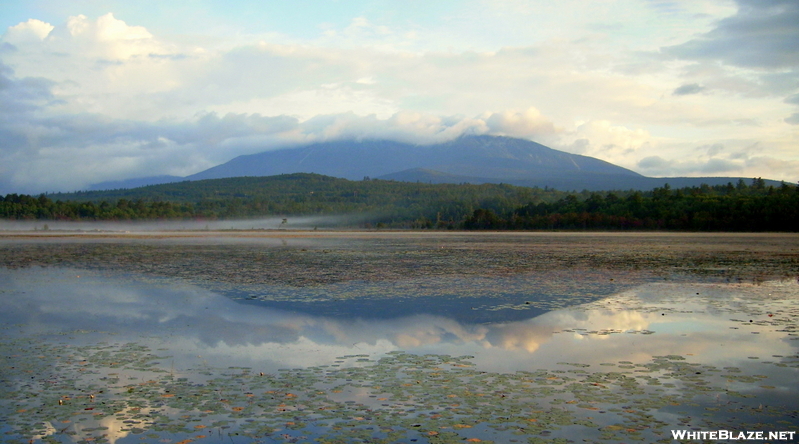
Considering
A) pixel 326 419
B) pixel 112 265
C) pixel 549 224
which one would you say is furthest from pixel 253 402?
pixel 549 224

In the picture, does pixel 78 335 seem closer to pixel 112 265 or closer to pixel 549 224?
pixel 112 265

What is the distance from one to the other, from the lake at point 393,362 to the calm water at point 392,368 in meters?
0.05

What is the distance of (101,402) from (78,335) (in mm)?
5892

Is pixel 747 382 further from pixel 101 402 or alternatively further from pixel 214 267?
pixel 214 267

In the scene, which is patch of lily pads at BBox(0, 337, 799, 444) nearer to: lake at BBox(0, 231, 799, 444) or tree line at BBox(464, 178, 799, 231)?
lake at BBox(0, 231, 799, 444)

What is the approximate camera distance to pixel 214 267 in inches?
1275

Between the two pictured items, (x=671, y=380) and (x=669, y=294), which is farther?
(x=669, y=294)

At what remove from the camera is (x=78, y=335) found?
1388cm

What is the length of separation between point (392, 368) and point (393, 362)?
1.56 feet

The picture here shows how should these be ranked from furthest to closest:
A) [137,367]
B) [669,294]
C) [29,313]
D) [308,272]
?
[308,272] → [669,294] → [29,313] → [137,367]

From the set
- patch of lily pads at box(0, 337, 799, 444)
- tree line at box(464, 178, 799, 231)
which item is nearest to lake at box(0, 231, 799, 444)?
patch of lily pads at box(0, 337, 799, 444)

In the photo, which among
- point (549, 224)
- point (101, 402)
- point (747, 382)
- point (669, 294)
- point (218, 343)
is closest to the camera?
point (101, 402)

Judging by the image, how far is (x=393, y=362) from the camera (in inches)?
454

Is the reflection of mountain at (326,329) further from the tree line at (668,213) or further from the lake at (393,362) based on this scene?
the tree line at (668,213)
